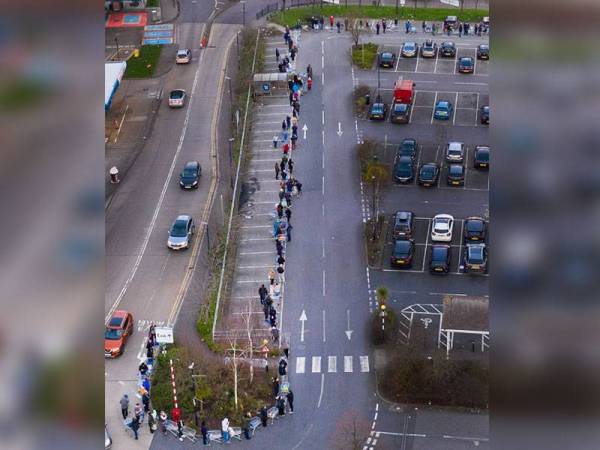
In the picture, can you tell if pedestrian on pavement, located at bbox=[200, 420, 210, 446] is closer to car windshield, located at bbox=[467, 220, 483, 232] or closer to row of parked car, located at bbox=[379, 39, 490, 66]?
car windshield, located at bbox=[467, 220, 483, 232]

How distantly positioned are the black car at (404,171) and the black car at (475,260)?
9.31m

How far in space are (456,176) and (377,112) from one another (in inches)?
399

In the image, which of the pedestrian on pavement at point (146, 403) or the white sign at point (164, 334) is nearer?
the pedestrian on pavement at point (146, 403)

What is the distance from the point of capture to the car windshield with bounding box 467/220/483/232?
56344mm

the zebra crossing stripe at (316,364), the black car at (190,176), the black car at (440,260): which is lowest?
the zebra crossing stripe at (316,364)

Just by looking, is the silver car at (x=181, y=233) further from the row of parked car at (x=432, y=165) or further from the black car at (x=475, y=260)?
the black car at (x=475, y=260)

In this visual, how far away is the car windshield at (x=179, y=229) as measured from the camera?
57.2m

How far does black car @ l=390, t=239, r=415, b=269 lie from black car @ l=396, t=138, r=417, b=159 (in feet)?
35.9

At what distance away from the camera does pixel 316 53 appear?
80.7 m

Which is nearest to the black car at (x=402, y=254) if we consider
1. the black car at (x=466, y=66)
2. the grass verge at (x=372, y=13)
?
the black car at (x=466, y=66)

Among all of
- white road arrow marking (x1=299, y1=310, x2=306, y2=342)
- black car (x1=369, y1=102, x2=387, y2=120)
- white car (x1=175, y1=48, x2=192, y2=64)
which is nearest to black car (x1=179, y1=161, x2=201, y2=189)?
black car (x1=369, y1=102, x2=387, y2=120)

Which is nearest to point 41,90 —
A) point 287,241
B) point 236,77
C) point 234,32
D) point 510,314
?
point 510,314

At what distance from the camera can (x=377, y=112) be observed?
70.2 m

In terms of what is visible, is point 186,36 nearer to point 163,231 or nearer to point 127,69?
point 127,69
